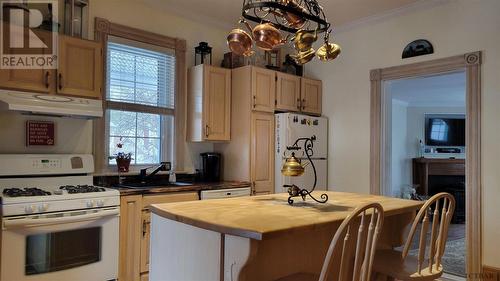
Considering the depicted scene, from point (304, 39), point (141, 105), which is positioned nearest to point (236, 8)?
point (141, 105)

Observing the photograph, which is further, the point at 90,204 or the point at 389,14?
the point at 389,14

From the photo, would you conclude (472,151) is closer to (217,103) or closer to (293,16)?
(293,16)

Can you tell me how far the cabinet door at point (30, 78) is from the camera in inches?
104

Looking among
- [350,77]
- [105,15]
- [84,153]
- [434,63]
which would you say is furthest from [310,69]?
[84,153]

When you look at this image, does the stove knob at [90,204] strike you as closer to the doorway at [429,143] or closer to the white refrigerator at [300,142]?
the white refrigerator at [300,142]

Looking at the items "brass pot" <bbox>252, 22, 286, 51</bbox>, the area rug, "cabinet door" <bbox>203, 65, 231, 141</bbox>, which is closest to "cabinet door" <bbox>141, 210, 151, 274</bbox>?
"cabinet door" <bbox>203, 65, 231, 141</bbox>

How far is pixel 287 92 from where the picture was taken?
13.8 ft

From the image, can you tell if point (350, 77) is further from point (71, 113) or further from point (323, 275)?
point (323, 275)

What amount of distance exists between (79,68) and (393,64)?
2920 millimetres

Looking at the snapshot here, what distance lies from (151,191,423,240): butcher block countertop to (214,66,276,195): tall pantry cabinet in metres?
1.54

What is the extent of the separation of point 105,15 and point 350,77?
101 inches

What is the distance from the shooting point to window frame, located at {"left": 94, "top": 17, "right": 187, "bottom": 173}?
3.35 m

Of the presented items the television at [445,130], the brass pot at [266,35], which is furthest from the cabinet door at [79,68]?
the television at [445,130]

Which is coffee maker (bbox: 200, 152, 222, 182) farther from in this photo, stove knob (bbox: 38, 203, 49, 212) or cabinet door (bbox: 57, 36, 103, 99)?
stove knob (bbox: 38, 203, 49, 212)
